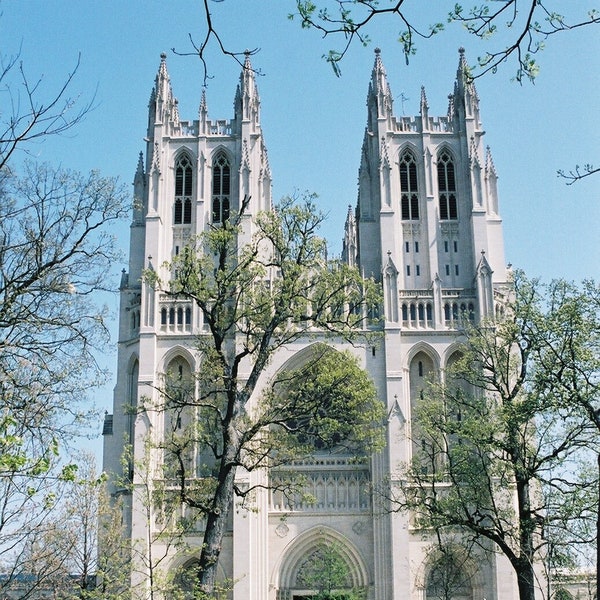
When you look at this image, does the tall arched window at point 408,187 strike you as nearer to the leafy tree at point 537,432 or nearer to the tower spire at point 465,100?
the tower spire at point 465,100

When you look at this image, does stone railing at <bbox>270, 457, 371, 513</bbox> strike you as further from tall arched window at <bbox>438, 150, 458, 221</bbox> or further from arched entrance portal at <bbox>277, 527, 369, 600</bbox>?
tall arched window at <bbox>438, 150, 458, 221</bbox>

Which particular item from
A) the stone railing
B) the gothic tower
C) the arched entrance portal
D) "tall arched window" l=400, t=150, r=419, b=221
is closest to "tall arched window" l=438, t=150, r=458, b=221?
the gothic tower

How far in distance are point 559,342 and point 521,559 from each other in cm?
524

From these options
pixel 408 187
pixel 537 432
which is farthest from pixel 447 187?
pixel 537 432

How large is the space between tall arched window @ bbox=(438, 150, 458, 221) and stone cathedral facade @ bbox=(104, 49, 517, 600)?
0.06 metres

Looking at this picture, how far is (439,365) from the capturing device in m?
42.5

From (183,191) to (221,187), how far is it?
6.31 ft

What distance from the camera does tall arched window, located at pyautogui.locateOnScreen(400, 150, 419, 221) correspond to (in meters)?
46.5

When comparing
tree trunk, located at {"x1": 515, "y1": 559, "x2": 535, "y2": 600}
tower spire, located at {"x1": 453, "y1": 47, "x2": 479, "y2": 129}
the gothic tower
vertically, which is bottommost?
tree trunk, located at {"x1": 515, "y1": 559, "x2": 535, "y2": 600}

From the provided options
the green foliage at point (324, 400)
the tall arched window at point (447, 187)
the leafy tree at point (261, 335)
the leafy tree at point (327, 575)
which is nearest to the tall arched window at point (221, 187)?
the tall arched window at point (447, 187)

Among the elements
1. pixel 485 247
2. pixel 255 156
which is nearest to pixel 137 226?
pixel 255 156

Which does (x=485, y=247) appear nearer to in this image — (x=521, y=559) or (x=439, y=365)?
(x=439, y=365)

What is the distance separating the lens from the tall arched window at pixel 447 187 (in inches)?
1831

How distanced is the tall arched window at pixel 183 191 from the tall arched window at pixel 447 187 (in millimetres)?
12603
